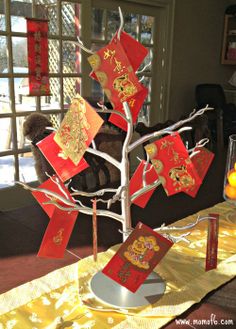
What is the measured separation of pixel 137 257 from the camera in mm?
689

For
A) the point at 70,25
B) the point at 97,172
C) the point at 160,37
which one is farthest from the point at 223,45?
the point at 97,172

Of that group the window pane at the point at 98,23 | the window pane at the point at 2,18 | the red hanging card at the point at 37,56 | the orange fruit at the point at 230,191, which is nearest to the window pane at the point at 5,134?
the red hanging card at the point at 37,56

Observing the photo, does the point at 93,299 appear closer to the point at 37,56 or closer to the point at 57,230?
the point at 57,230

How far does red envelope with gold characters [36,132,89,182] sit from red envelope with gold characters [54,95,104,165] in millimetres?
25

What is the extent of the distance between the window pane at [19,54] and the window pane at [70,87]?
42 cm

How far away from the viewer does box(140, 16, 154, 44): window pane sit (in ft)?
12.5

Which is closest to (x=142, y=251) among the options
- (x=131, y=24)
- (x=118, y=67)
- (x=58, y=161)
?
(x=58, y=161)

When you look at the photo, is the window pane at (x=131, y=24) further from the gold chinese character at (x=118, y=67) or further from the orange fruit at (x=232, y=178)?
the gold chinese character at (x=118, y=67)

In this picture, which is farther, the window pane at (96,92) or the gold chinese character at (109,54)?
the window pane at (96,92)

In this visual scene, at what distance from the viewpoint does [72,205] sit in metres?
0.75

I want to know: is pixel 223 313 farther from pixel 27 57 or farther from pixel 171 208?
pixel 27 57

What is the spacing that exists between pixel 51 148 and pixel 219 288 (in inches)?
19.3

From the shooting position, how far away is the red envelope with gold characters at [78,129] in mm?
664

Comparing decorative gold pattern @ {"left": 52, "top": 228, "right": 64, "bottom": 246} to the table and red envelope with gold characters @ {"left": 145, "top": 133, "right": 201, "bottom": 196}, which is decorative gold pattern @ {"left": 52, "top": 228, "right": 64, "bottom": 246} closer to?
red envelope with gold characters @ {"left": 145, "top": 133, "right": 201, "bottom": 196}
